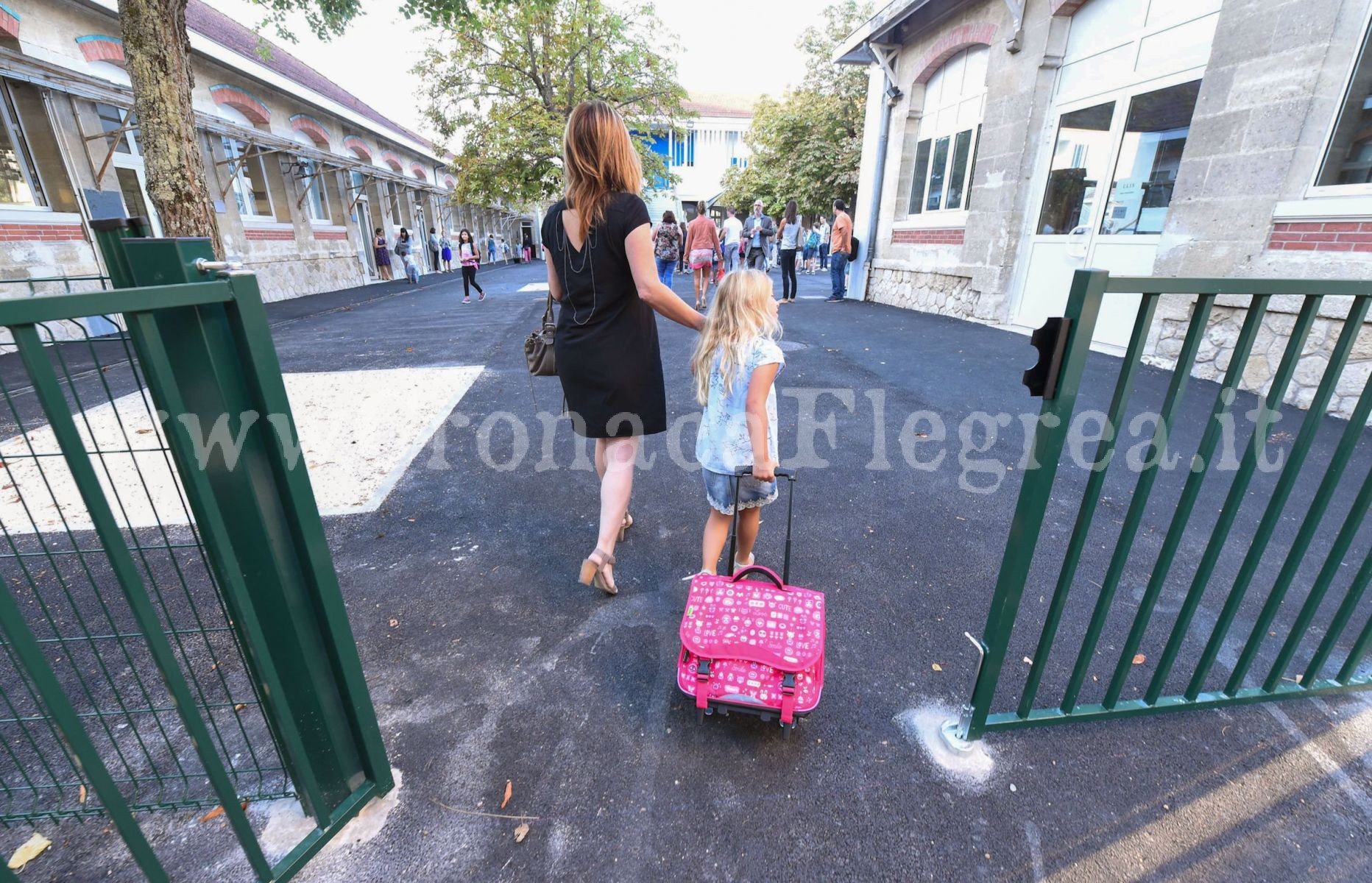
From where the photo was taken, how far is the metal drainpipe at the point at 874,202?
11609 millimetres

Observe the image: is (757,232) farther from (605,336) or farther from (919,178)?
(605,336)

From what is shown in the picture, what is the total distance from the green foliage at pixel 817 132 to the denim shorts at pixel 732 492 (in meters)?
22.9

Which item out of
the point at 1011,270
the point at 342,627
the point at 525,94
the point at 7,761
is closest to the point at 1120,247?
the point at 1011,270

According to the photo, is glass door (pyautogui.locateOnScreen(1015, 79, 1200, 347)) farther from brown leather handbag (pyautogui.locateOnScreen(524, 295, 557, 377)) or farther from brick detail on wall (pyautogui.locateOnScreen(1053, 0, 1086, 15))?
brown leather handbag (pyautogui.locateOnScreen(524, 295, 557, 377))

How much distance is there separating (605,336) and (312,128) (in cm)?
1869

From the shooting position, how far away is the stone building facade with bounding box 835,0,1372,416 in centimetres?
495

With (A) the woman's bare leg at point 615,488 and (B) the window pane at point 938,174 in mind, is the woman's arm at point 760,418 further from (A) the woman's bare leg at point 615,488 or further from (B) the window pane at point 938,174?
(B) the window pane at point 938,174

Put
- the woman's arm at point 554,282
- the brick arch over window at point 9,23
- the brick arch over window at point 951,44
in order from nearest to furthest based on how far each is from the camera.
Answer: the woman's arm at point 554,282 → the brick arch over window at point 9,23 → the brick arch over window at point 951,44

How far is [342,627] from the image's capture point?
1.49 m

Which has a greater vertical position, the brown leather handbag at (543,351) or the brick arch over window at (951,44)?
the brick arch over window at (951,44)

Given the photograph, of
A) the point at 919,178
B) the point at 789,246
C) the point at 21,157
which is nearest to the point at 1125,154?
the point at 919,178

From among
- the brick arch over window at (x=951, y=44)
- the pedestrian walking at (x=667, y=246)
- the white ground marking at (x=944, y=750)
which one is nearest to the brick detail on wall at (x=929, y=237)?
the brick arch over window at (x=951, y=44)

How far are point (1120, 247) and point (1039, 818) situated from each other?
7671mm

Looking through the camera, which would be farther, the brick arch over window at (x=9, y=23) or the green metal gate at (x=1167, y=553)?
the brick arch over window at (x=9, y=23)
